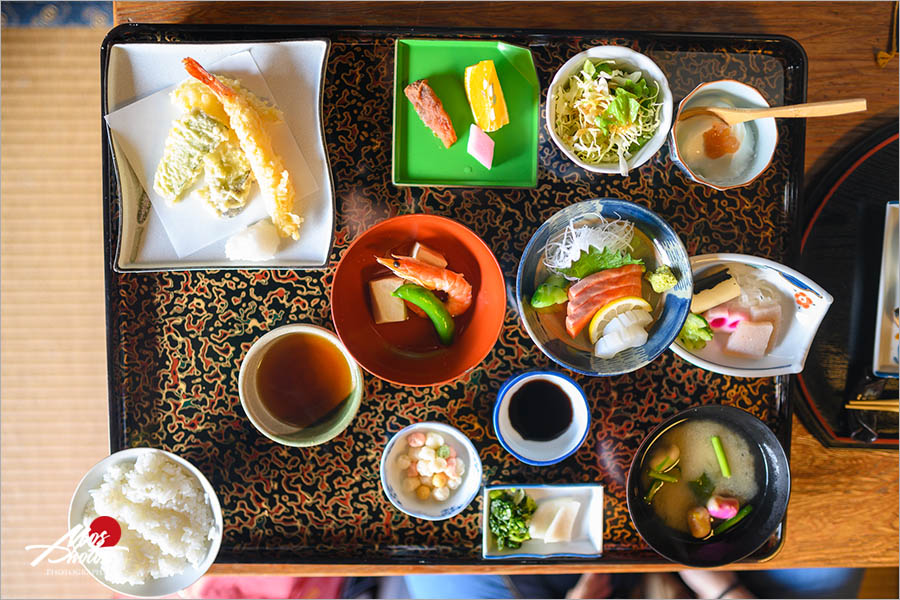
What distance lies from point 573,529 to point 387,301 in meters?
0.87

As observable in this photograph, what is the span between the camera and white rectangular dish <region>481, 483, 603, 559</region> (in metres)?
1.56

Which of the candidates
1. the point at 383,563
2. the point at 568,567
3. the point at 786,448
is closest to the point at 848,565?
the point at 786,448

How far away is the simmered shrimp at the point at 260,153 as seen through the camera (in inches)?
57.6

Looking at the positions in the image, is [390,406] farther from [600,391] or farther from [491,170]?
[491,170]

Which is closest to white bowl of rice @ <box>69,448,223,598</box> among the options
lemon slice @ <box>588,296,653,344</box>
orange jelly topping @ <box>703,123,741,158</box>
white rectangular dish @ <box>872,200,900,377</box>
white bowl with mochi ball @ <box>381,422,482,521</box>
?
white bowl with mochi ball @ <box>381,422,482,521</box>

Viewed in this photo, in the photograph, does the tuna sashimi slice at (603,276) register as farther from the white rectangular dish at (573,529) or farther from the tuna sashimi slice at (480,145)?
the white rectangular dish at (573,529)

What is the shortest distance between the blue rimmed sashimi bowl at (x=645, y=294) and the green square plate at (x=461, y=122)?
0.61 ft

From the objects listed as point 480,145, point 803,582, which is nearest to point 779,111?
point 480,145

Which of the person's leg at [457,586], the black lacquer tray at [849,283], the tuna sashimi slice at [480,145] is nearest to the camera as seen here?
the tuna sashimi slice at [480,145]

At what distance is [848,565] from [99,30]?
3.17 m

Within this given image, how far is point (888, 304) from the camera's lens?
5.59 ft

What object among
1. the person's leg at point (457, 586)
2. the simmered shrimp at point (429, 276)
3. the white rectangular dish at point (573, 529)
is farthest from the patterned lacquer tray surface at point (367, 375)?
the person's leg at point (457, 586)

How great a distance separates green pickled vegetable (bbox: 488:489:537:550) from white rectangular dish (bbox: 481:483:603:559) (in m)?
0.01

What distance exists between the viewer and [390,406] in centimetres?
163
